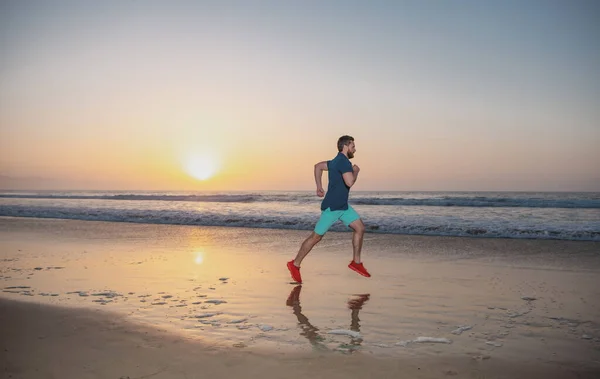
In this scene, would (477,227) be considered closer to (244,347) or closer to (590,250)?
(590,250)

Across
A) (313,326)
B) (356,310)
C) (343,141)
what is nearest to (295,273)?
(356,310)

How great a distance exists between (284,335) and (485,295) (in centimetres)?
291

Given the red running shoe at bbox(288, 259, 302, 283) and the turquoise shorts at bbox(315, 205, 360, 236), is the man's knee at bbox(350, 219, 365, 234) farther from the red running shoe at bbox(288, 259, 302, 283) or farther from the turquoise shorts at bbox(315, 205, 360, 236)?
the red running shoe at bbox(288, 259, 302, 283)

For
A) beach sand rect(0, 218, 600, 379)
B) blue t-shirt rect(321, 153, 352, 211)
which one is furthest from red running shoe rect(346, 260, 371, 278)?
blue t-shirt rect(321, 153, 352, 211)

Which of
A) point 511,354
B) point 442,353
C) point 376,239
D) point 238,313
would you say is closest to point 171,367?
point 238,313

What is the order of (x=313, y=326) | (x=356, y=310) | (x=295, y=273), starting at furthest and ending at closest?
(x=295, y=273) → (x=356, y=310) → (x=313, y=326)

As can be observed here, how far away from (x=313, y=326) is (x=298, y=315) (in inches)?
17.4

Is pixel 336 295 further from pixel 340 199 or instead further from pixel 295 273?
pixel 340 199

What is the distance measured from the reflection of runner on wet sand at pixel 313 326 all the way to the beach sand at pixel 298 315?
0.02 meters

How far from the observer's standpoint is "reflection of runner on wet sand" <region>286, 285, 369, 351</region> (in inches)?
156

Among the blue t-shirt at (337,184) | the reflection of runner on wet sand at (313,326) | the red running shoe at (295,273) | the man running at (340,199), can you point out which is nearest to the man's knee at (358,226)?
the man running at (340,199)

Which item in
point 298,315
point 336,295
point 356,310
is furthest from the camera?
point 336,295

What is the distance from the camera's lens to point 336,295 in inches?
230

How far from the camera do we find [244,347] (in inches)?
150
